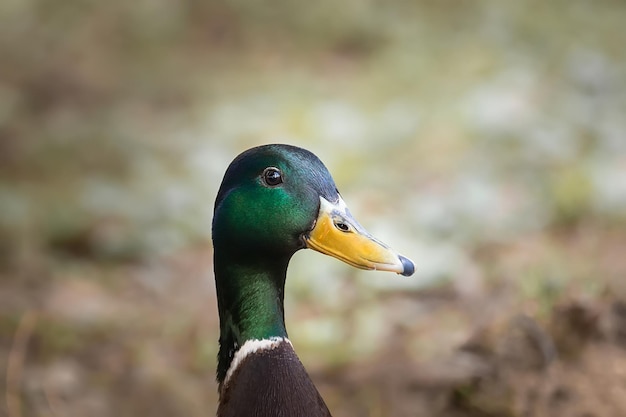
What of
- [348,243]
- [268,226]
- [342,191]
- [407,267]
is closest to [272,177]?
[268,226]

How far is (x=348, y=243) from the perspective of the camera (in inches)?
91.7

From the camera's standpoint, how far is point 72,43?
733 centimetres

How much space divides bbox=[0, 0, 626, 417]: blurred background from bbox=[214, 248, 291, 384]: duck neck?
1.14 meters

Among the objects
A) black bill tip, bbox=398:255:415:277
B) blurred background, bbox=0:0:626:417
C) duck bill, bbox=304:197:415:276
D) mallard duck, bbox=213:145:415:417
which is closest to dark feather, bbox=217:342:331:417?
mallard duck, bbox=213:145:415:417

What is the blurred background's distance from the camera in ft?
12.5

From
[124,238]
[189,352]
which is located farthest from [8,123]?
[189,352]

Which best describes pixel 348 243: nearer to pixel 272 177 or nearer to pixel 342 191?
pixel 272 177

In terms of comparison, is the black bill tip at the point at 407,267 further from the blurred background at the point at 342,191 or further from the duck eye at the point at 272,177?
the blurred background at the point at 342,191

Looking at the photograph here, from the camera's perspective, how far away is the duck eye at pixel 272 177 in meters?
2.39

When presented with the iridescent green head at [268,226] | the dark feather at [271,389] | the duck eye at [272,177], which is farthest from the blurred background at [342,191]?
the duck eye at [272,177]

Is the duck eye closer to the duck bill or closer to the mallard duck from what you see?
the mallard duck

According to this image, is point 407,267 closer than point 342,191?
Yes

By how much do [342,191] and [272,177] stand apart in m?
3.45

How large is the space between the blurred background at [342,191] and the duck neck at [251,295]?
114 cm
